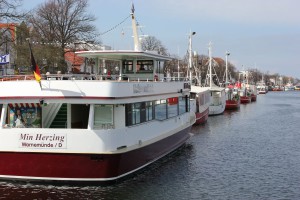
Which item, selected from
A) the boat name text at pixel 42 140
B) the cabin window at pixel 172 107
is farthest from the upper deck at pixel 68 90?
the cabin window at pixel 172 107

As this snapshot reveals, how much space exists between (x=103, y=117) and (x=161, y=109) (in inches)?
213

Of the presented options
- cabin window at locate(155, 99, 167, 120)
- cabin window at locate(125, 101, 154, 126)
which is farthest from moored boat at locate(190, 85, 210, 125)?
cabin window at locate(125, 101, 154, 126)

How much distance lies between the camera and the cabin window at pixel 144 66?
69.7 feet

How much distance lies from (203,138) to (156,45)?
55.0 meters

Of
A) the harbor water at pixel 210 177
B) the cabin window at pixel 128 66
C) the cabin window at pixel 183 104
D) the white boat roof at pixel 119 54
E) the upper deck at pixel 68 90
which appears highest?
the white boat roof at pixel 119 54

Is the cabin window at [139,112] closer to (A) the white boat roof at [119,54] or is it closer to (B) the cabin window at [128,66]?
(A) the white boat roof at [119,54]

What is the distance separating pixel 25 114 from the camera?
1662cm

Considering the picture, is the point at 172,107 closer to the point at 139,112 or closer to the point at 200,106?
the point at 139,112

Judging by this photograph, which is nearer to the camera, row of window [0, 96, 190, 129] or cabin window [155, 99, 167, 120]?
row of window [0, 96, 190, 129]

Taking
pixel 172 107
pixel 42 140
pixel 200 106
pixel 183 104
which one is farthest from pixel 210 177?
pixel 200 106

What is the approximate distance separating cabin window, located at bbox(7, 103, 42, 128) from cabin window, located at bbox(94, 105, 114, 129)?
7.94ft

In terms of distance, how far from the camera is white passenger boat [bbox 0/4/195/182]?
50.0ft

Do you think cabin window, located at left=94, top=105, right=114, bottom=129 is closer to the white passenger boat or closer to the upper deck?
the white passenger boat

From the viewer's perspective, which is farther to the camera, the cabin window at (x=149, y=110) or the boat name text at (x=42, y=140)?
the cabin window at (x=149, y=110)
